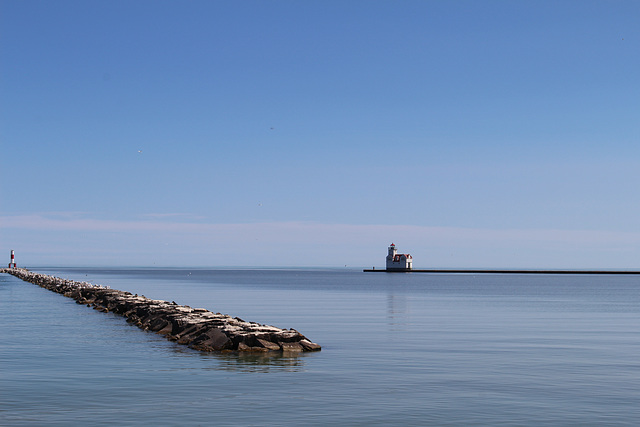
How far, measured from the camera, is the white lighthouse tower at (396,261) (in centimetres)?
19112

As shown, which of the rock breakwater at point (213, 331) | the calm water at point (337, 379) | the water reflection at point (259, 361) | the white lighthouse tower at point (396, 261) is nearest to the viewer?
the calm water at point (337, 379)

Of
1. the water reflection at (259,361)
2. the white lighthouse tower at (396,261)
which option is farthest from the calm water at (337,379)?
the white lighthouse tower at (396,261)

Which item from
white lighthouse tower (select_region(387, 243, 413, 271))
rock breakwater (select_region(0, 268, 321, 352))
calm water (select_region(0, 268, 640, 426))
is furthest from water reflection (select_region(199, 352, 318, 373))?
white lighthouse tower (select_region(387, 243, 413, 271))

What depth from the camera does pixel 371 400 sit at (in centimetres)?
1462

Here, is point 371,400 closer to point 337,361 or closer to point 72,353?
point 337,361

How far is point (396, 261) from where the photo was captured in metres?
193

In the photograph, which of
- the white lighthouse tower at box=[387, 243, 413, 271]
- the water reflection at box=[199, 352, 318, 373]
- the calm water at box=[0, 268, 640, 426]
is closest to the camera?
the calm water at box=[0, 268, 640, 426]

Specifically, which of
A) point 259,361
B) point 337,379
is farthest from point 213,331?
point 337,379

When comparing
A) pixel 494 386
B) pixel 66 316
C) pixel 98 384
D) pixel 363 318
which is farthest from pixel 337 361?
pixel 66 316

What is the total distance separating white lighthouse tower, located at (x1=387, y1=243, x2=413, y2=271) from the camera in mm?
191125

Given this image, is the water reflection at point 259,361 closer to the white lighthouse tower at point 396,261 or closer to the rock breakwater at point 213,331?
the rock breakwater at point 213,331

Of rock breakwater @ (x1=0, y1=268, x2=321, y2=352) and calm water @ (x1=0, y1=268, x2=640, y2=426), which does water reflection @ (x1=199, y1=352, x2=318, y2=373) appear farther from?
rock breakwater @ (x1=0, y1=268, x2=321, y2=352)

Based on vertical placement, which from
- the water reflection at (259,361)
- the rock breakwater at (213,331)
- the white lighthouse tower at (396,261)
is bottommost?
the water reflection at (259,361)

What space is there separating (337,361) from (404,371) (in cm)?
255
